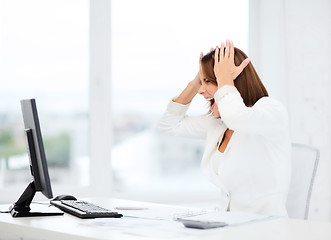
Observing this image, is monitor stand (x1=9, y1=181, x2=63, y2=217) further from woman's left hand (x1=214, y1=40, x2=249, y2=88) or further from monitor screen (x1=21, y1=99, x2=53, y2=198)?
woman's left hand (x1=214, y1=40, x2=249, y2=88)

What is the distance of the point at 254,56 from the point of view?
3.55m

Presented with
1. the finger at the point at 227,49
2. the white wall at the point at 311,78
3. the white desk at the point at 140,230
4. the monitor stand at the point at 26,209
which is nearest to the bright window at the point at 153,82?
the white wall at the point at 311,78

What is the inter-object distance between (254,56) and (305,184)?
62.1 inches

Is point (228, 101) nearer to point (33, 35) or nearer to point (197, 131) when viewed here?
point (197, 131)

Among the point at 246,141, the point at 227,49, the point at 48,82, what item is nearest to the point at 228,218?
the point at 246,141

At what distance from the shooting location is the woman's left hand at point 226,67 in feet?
6.81

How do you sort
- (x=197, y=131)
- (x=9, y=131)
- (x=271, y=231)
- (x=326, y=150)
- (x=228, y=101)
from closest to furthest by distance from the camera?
(x=271, y=231), (x=228, y=101), (x=197, y=131), (x=9, y=131), (x=326, y=150)

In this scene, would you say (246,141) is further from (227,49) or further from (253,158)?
(227,49)

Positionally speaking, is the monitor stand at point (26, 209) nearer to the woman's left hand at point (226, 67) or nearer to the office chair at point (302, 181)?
the woman's left hand at point (226, 67)

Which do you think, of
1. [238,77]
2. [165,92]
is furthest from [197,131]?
[165,92]

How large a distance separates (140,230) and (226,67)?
902 millimetres

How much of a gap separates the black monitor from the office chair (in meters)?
0.95

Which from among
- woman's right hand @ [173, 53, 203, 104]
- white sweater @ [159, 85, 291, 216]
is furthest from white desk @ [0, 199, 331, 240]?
woman's right hand @ [173, 53, 203, 104]

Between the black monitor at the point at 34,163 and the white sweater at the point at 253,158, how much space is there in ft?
2.30
